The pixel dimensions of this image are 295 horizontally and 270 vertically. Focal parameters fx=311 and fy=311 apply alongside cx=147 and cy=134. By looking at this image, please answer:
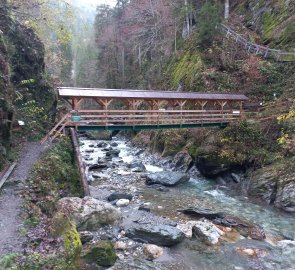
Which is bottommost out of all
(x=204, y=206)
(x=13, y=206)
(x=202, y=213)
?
(x=204, y=206)

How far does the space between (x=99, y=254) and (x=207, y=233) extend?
4167mm

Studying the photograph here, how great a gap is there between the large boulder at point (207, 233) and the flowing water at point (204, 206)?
214 mm

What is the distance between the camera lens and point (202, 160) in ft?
62.5

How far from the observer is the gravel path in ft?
22.8

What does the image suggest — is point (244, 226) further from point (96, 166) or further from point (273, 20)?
point (273, 20)

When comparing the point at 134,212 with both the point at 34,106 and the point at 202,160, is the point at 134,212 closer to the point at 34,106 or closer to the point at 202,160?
the point at 202,160

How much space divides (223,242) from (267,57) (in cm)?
1992

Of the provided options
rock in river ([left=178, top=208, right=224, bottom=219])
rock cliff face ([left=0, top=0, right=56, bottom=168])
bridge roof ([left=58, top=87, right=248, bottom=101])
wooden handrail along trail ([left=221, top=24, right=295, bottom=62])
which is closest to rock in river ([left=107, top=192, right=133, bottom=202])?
rock in river ([left=178, top=208, right=224, bottom=219])

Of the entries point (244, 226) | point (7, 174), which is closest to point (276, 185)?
point (244, 226)

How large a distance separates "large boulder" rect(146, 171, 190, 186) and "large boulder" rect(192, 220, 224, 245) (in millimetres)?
6137

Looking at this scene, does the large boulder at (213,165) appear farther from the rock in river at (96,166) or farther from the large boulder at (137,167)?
the rock in river at (96,166)

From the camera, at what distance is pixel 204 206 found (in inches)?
562

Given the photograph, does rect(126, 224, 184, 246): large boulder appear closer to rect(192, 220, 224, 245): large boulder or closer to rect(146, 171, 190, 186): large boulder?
rect(192, 220, 224, 245): large boulder

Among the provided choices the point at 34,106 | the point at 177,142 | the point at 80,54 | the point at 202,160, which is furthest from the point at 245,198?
the point at 80,54
